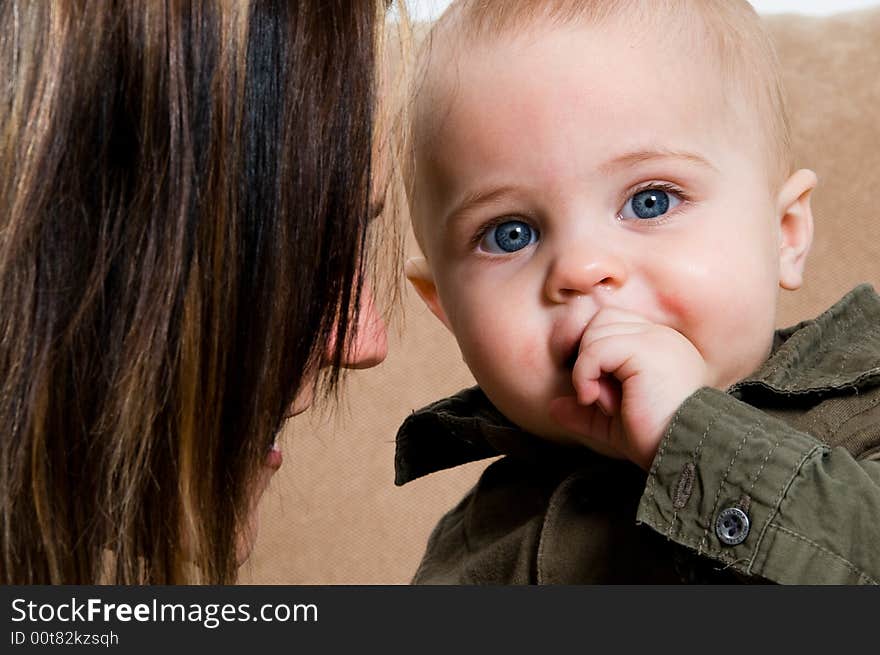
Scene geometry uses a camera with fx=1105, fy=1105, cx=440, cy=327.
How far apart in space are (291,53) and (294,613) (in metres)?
0.42

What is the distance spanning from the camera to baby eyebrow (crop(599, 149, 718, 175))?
3.06 feet

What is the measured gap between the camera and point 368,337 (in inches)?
46.3

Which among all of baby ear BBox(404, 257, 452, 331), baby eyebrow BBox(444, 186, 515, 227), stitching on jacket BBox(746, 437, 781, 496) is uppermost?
Answer: baby ear BBox(404, 257, 452, 331)

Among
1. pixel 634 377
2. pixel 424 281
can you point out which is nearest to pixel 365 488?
pixel 424 281

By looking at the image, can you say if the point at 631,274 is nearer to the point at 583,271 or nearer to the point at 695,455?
the point at 583,271

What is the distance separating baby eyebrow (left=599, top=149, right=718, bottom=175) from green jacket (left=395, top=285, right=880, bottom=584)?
186 mm

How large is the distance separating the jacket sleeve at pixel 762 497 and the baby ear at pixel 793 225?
0.24 metres

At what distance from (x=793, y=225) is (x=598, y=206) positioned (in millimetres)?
237

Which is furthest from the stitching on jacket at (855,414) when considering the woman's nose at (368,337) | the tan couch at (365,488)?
the tan couch at (365,488)

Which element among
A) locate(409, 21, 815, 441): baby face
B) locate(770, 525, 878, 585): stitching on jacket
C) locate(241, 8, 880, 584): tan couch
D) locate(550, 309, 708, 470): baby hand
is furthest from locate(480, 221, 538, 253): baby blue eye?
locate(241, 8, 880, 584): tan couch

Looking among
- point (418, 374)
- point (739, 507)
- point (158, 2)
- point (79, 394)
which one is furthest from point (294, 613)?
point (418, 374)

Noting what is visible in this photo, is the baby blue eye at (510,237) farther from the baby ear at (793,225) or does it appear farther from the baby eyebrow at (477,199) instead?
the baby ear at (793,225)

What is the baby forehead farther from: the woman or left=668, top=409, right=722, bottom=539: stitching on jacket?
left=668, top=409, right=722, bottom=539: stitching on jacket

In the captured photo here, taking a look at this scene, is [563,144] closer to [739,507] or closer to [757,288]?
[757,288]
